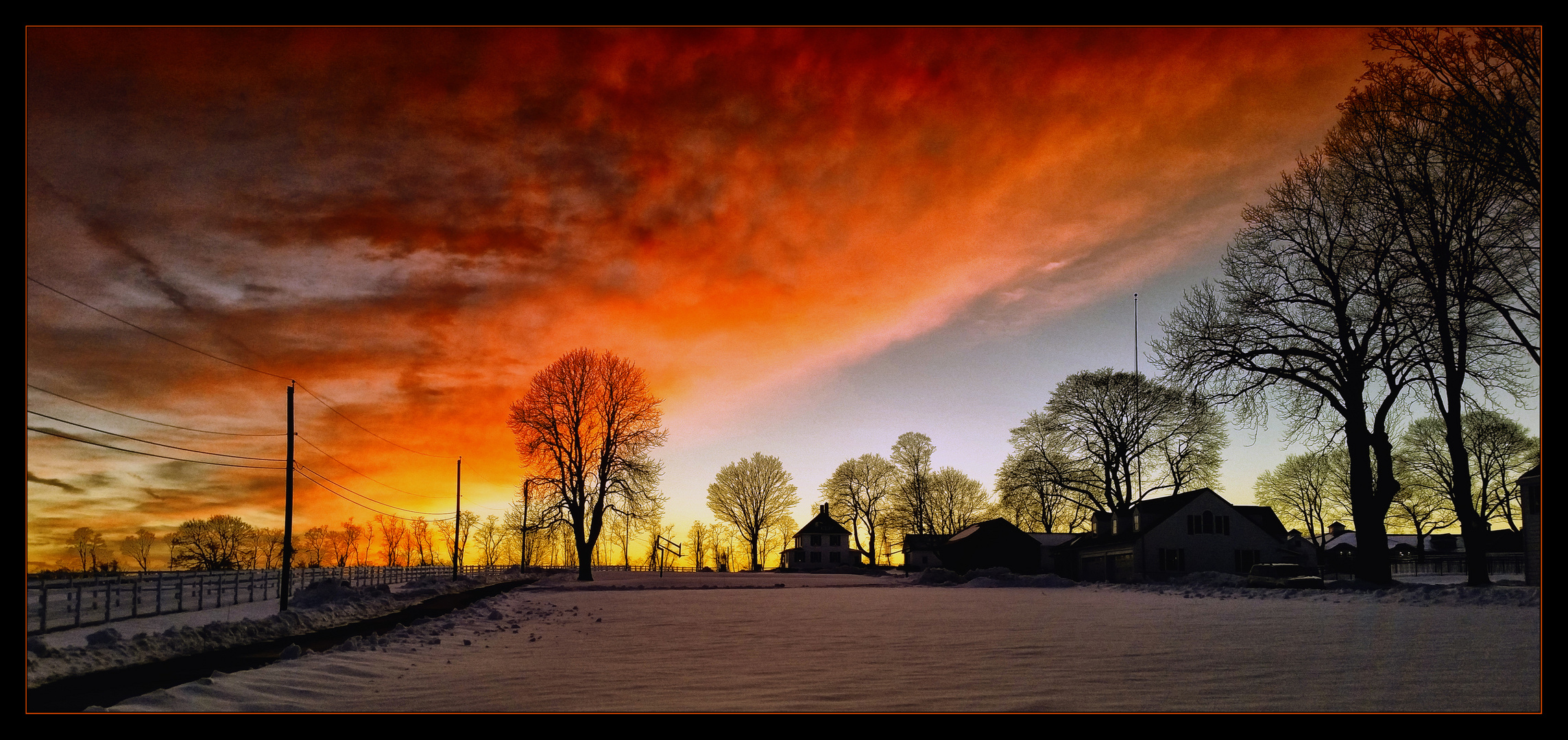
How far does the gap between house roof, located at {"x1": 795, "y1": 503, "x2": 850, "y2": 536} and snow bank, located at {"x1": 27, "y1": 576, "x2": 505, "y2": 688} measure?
87.6 meters

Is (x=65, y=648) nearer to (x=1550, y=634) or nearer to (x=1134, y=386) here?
(x=1550, y=634)

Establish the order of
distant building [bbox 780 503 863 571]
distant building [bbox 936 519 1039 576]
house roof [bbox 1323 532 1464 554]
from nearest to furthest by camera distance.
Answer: distant building [bbox 936 519 1039 576] → house roof [bbox 1323 532 1464 554] → distant building [bbox 780 503 863 571]

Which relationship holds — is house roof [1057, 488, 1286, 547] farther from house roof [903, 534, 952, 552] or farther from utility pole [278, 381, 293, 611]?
utility pole [278, 381, 293, 611]

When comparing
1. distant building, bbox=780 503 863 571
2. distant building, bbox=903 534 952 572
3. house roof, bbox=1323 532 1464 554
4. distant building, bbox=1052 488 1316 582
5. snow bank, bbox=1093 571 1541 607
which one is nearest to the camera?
snow bank, bbox=1093 571 1541 607

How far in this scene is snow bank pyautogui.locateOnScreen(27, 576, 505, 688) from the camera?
15594 millimetres

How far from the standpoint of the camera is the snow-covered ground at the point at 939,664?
9641mm

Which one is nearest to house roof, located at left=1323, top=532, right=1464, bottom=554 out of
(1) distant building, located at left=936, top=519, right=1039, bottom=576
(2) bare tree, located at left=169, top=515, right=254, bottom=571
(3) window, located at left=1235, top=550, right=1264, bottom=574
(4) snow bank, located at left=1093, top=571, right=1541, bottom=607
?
→ (1) distant building, located at left=936, top=519, right=1039, bottom=576

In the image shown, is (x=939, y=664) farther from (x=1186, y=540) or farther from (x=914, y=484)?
(x=914, y=484)

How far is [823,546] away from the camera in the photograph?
119m

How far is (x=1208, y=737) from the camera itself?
6332 millimetres

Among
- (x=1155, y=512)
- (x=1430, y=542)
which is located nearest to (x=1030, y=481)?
(x=1155, y=512)

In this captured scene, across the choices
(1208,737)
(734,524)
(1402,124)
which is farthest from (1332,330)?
(734,524)

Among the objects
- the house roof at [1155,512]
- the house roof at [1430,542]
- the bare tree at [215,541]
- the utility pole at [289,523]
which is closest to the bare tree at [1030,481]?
the house roof at [1155,512]

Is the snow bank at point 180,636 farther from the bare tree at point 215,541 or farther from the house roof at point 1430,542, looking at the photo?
the house roof at point 1430,542
